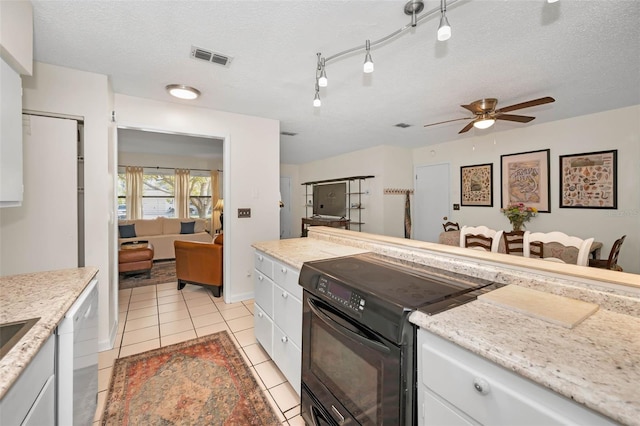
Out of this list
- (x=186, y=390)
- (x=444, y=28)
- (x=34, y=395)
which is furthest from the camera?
(x=186, y=390)

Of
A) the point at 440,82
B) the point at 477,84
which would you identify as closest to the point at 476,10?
the point at 440,82

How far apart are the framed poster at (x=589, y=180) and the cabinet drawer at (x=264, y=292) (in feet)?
13.4

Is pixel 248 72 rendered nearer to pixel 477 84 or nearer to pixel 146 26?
pixel 146 26

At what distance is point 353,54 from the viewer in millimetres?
1975

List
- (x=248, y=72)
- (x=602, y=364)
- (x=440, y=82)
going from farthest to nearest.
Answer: (x=440, y=82) < (x=248, y=72) < (x=602, y=364)

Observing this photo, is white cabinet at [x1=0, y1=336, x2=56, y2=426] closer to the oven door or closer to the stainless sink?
the stainless sink

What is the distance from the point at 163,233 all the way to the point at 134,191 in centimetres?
130

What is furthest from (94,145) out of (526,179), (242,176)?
(526,179)

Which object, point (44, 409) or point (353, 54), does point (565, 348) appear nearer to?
point (44, 409)

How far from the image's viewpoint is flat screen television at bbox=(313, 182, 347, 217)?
610cm

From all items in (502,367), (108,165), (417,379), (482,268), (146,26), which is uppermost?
(146,26)

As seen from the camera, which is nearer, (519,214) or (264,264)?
(264,264)

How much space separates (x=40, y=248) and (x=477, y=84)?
398 centimetres

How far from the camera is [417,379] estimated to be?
2.98 feet
